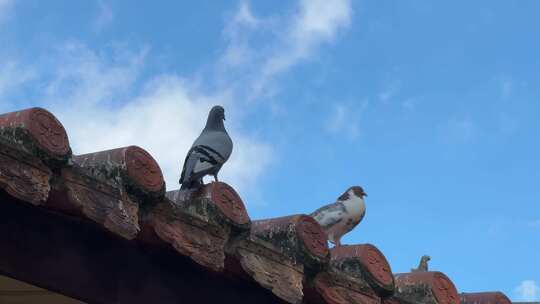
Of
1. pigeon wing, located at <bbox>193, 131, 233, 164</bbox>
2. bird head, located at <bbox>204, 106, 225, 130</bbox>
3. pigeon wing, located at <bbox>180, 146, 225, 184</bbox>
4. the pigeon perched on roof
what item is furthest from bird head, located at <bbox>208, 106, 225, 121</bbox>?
the pigeon perched on roof

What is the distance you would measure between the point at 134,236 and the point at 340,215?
2.01 meters

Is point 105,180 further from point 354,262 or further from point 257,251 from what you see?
point 354,262

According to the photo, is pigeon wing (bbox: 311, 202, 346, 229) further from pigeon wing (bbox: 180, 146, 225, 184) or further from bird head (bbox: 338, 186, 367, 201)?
pigeon wing (bbox: 180, 146, 225, 184)

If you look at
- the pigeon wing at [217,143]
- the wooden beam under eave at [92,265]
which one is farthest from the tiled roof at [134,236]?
the pigeon wing at [217,143]

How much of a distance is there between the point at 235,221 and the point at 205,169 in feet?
2.57

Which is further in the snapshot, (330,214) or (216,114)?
(216,114)

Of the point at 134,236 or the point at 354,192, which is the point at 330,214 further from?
the point at 134,236

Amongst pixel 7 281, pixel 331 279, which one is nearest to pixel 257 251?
pixel 331 279

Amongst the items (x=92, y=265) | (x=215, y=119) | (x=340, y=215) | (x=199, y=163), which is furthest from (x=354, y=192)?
(x=92, y=265)

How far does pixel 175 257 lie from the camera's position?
2.91 meters

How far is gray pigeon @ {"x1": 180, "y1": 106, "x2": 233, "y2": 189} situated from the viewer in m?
3.39

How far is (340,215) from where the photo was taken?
4.34m

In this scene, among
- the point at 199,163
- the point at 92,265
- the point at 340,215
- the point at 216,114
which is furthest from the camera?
the point at 216,114

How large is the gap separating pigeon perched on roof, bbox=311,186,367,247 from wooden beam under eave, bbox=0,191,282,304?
4.14ft
